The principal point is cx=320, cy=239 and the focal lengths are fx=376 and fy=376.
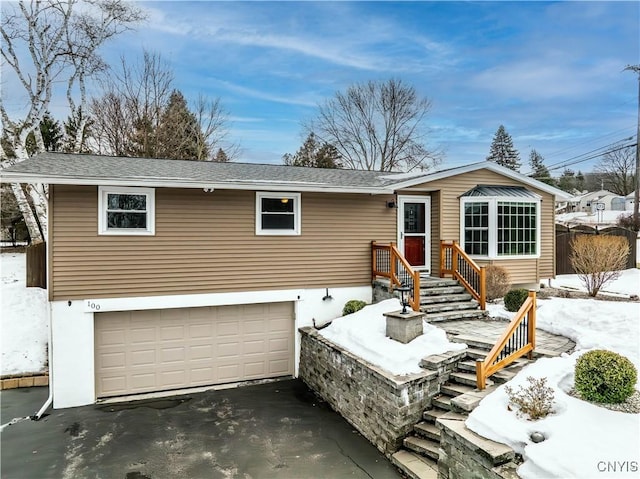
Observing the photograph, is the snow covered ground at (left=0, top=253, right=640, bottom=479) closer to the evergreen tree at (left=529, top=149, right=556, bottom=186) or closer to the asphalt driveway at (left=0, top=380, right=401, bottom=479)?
the asphalt driveway at (left=0, top=380, right=401, bottom=479)

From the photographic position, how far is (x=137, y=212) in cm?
805

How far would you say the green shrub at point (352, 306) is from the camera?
358 inches

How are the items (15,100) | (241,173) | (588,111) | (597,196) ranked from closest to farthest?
(241,173)
(15,100)
(588,111)
(597,196)

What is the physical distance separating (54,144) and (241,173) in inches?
687

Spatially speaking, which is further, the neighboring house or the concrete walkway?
the neighboring house

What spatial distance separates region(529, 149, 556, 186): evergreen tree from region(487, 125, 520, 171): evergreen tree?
155 inches

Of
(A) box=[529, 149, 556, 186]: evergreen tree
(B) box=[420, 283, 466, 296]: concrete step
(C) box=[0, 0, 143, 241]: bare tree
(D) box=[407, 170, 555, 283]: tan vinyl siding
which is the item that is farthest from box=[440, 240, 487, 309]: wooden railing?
(A) box=[529, 149, 556, 186]: evergreen tree

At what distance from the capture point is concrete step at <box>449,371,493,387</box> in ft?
18.9

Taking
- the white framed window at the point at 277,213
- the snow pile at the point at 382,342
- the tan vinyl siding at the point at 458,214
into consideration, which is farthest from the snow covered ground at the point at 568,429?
the white framed window at the point at 277,213

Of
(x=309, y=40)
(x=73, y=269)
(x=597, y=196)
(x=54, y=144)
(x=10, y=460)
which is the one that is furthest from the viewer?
(x=597, y=196)

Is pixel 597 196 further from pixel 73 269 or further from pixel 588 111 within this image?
pixel 73 269

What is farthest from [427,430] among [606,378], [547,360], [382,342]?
[606,378]

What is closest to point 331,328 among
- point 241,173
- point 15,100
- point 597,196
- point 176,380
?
point 176,380

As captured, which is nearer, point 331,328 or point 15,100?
point 331,328
